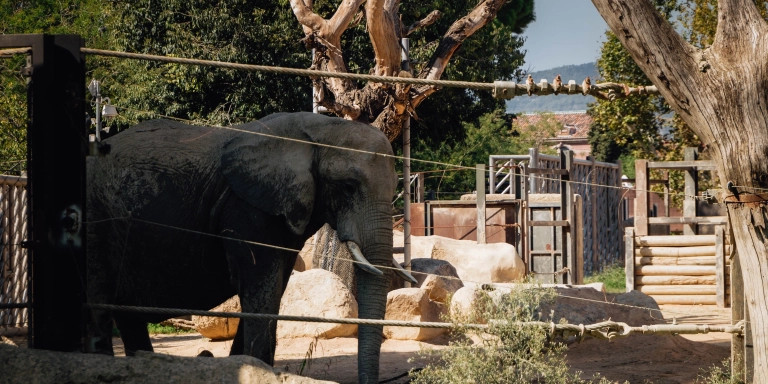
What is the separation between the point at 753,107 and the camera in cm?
543

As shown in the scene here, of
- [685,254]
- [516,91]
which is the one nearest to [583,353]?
[516,91]

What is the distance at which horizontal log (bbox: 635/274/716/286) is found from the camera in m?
17.1

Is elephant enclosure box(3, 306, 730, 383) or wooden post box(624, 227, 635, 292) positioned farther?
wooden post box(624, 227, 635, 292)

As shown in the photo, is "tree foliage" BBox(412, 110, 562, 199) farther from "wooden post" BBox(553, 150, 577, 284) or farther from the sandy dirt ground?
the sandy dirt ground

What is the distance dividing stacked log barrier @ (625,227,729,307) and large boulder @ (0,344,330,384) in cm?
1314

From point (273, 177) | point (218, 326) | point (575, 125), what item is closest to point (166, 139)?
point (273, 177)

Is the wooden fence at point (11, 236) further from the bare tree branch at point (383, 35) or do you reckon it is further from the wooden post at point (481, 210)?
the wooden post at point (481, 210)

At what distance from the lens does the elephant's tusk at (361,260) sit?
24.0 feet

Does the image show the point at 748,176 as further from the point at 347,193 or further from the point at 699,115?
the point at 347,193

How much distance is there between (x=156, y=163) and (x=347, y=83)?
6.18 m

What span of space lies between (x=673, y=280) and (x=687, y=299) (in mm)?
413

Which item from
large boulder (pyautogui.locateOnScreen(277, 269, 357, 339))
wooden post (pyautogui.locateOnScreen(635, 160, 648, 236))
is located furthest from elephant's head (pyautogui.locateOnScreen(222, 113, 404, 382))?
wooden post (pyautogui.locateOnScreen(635, 160, 648, 236))

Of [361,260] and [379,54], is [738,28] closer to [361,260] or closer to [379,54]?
[361,260]

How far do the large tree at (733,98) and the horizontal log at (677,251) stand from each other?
1185cm
